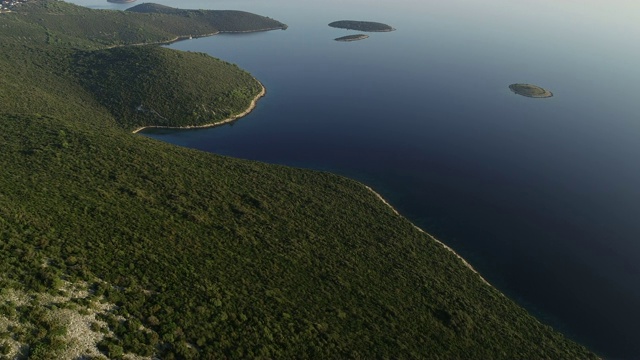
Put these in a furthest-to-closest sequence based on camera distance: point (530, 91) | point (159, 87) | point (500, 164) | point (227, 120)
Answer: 1. point (530, 91)
2. point (227, 120)
3. point (159, 87)
4. point (500, 164)

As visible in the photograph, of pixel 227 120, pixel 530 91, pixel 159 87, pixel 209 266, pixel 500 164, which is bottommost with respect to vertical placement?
pixel 209 266

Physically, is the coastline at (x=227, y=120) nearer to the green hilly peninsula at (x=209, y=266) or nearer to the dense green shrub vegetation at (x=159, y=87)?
the dense green shrub vegetation at (x=159, y=87)

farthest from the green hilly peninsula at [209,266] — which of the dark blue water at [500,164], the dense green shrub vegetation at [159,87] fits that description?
the dense green shrub vegetation at [159,87]

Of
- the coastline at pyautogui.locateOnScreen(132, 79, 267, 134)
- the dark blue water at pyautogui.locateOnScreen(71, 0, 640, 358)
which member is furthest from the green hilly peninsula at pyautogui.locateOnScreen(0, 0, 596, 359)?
the coastline at pyautogui.locateOnScreen(132, 79, 267, 134)

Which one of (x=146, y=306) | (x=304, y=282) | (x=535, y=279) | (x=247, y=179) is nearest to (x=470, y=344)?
(x=304, y=282)

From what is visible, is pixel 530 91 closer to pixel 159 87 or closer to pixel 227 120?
pixel 227 120

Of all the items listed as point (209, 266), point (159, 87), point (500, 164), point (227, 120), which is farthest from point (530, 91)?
point (209, 266)
